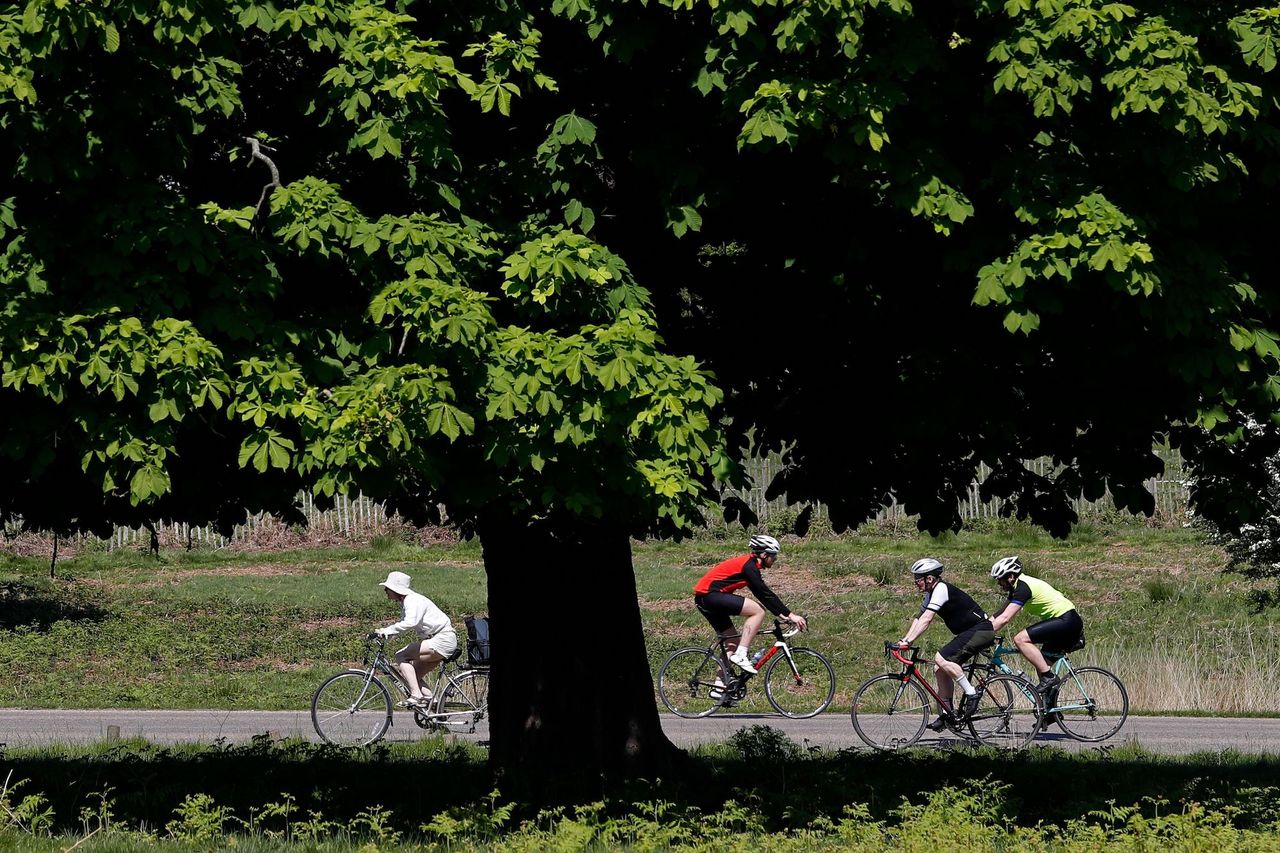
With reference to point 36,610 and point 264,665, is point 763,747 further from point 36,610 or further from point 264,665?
point 36,610

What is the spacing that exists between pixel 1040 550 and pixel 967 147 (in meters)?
25.3

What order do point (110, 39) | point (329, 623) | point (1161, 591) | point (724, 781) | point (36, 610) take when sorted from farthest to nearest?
point (1161, 591), point (36, 610), point (329, 623), point (724, 781), point (110, 39)

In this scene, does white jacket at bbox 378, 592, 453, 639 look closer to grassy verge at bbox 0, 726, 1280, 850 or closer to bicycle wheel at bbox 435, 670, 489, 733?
bicycle wheel at bbox 435, 670, 489, 733

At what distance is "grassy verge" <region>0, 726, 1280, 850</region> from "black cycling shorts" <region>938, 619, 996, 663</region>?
4.06ft

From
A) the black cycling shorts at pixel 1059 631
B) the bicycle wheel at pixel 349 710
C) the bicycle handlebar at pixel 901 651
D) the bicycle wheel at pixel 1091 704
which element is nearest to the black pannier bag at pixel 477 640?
the bicycle wheel at pixel 349 710

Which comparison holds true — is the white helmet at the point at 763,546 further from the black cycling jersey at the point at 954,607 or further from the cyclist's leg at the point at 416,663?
the cyclist's leg at the point at 416,663

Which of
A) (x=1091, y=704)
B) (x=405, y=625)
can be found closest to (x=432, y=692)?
(x=405, y=625)

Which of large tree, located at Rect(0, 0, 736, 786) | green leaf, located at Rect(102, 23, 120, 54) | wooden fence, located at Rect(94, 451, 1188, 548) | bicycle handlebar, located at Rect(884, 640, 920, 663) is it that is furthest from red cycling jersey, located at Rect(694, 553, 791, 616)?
wooden fence, located at Rect(94, 451, 1188, 548)

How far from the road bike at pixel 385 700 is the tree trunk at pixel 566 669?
185 inches

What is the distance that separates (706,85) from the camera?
6.89 meters

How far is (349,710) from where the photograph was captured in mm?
14234

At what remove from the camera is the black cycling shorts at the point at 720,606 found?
51.8 ft

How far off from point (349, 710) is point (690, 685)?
144 inches

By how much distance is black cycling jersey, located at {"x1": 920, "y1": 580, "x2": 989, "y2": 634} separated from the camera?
1364 centimetres
